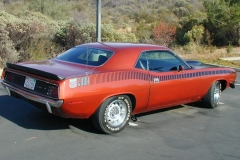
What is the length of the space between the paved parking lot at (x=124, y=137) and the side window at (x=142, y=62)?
1.02 metres

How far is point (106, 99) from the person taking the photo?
557 cm

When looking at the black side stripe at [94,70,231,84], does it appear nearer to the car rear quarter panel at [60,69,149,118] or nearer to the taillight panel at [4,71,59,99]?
the car rear quarter panel at [60,69,149,118]

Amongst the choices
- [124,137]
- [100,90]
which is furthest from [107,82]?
[124,137]

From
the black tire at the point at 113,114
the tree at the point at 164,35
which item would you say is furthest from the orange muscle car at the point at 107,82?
the tree at the point at 164,35

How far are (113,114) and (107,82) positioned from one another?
1.84 ft

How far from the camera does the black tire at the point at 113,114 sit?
5559 millimetres

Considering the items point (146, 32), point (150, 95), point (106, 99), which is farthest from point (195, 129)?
point (146, 32)

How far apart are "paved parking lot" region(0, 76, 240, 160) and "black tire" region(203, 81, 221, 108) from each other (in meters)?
0.45

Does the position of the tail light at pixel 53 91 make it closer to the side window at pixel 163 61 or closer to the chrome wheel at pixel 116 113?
the chrome wheel at pixel 116 113

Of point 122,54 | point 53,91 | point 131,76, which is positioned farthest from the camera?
point 122,54

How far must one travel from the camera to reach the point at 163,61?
6789 mm

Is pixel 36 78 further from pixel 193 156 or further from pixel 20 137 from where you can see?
pixel 193 156

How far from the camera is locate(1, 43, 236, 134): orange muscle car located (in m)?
5.28

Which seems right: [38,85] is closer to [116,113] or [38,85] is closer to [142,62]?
[116,113]
